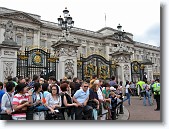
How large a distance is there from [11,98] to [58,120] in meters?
1.36

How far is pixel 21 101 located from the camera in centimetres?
463

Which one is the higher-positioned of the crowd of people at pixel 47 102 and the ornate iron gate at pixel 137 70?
the ornate iron gate at pixel 137 70

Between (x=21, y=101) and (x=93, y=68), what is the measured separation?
427 inches

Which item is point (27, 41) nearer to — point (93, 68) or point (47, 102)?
point (93, 68)

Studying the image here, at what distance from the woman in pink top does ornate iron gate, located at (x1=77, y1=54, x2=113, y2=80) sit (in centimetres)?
916

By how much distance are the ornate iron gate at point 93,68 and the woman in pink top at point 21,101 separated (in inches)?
361

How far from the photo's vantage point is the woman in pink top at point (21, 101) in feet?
15.0

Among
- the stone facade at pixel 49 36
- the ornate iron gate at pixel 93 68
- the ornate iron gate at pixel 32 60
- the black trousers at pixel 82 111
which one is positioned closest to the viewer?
the black trousers at pixel 82 111

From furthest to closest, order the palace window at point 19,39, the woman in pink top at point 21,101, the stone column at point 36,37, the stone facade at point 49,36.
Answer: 1. the stone column at point 36,37
2. the palace window at point 19,39
3. the stone facade at point 49,36
4. the woman in pink top at point 21,101

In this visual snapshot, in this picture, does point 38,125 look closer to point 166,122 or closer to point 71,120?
point 71,120

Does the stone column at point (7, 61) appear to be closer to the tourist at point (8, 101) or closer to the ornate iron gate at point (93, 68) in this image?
the ornate iron gate at point (93, 68)

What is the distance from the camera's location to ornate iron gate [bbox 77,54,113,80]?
46.5 feet

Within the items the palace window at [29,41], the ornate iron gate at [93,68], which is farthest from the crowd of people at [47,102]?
the palace window at [29,41]

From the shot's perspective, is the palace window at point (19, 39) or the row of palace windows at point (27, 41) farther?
the row of palace windows at point (27, 41)
